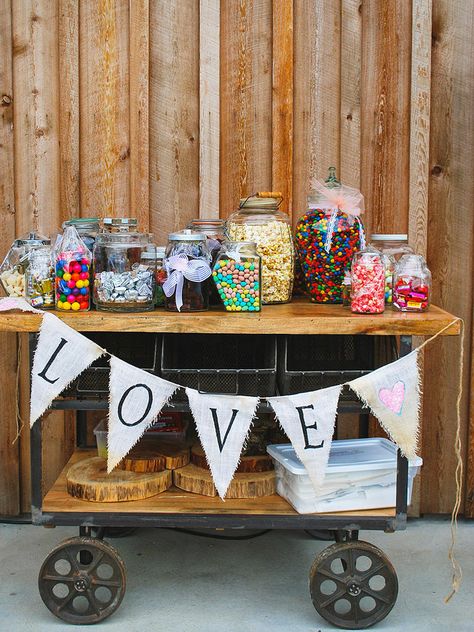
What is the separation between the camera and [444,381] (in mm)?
3562

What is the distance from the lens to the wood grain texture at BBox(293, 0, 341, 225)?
344 cm

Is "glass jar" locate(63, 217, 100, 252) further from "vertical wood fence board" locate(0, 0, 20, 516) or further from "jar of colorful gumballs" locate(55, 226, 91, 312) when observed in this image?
"vertical wood fence board" locate(0, 0, 20, 516)

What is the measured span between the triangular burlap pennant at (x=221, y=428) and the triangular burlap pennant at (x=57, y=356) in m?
0.35

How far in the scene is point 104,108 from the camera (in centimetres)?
348

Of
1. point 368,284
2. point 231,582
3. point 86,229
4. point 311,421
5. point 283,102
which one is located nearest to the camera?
point 311,421

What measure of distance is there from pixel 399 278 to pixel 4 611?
1.70m

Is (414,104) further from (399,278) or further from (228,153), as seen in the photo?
(399,278)

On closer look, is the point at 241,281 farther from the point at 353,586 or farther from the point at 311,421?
the point at 353,586

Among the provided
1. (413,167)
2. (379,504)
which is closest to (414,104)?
(413,167)

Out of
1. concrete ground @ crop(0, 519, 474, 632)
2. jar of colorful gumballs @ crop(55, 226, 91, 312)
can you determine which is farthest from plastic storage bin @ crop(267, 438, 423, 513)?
jar of colorful gumballs @ crop(55, 226, 91, 312)

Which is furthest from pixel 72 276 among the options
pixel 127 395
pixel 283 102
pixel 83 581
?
pixel 283 102

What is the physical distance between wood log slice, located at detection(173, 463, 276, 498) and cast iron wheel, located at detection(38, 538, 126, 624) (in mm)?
332

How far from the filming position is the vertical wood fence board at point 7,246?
3.48 m

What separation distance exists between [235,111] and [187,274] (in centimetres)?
100
